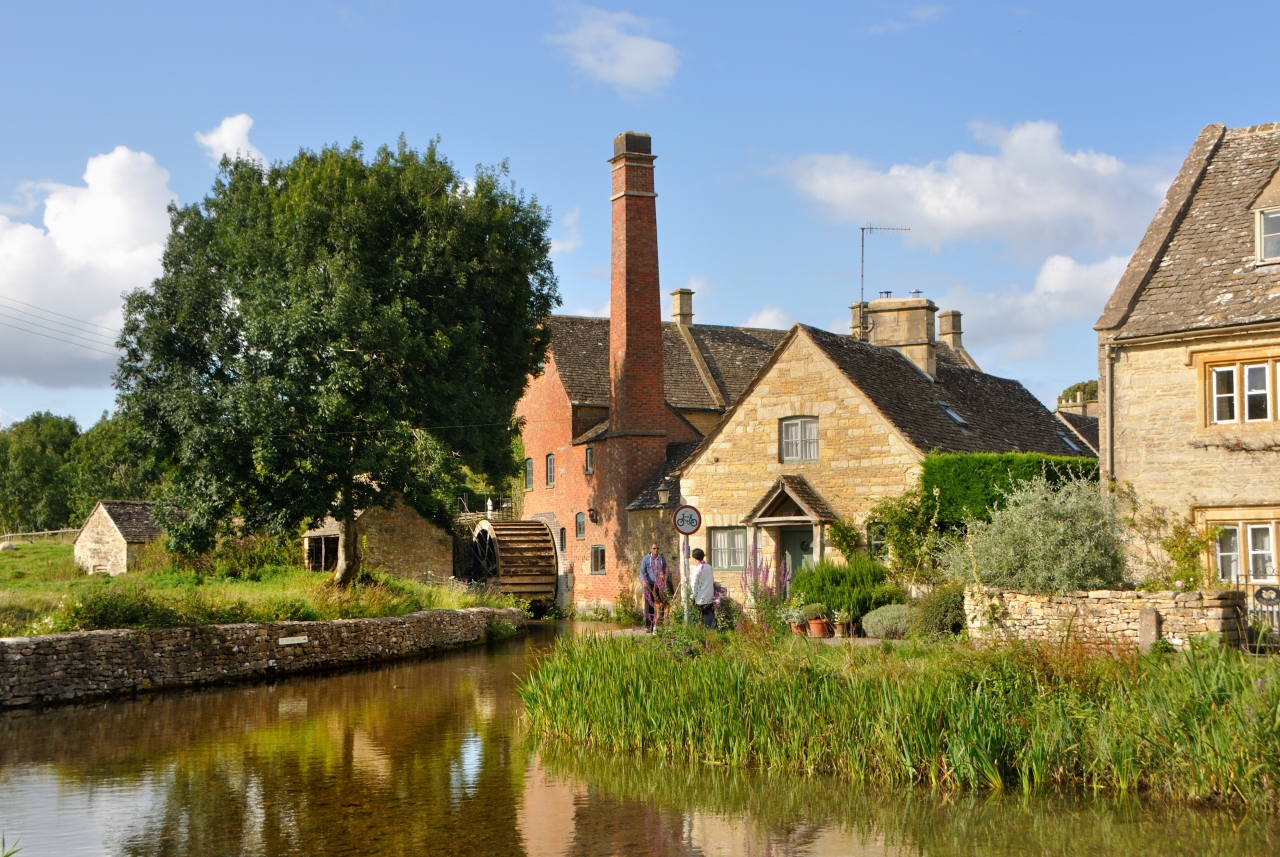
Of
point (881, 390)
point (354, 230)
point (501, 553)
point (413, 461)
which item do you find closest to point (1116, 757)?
point (881, 390)

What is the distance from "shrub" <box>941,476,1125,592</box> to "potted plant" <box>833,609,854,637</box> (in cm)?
453

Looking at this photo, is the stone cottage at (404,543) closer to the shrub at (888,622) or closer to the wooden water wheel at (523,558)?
the wooden water wheel at (523,558)

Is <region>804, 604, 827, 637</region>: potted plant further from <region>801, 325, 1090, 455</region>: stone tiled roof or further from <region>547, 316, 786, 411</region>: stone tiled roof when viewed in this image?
<region>547, 316, 786, 411</region>: stone tiled roof

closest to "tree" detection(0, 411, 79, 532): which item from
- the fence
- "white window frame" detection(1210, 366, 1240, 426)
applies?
the fence

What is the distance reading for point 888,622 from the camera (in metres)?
20.6

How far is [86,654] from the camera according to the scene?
17.2m

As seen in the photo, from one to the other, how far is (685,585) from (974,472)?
9.40 metres

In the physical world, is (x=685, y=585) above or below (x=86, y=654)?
above

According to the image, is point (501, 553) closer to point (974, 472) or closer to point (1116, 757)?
point (974, 472)

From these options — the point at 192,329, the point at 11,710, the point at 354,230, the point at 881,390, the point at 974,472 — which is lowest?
the point at 11,710

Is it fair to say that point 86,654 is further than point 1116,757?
Yes

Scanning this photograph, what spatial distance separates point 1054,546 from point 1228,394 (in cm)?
497

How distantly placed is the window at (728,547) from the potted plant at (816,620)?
17.5 ft

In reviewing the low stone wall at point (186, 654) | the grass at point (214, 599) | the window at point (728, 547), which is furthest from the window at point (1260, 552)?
the grass at point (214, 599)
